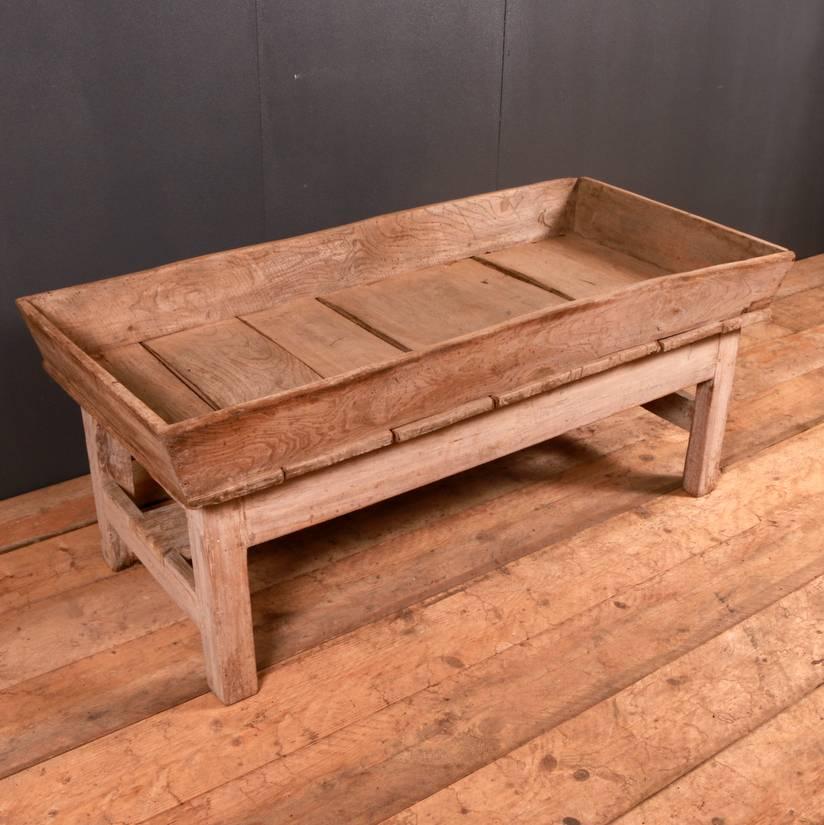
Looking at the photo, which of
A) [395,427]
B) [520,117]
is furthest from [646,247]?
[395,427]

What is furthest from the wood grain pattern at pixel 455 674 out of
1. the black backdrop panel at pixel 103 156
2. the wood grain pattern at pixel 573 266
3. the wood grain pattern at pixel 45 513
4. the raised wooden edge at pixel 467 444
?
the black backdrop panel at pixel 103 156

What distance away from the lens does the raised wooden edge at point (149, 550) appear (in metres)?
2.01

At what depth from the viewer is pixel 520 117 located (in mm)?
3189

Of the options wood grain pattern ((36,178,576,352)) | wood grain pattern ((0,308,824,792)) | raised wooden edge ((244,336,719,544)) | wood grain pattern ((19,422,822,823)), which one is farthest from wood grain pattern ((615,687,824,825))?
wood grain pattern ((36,178,576,352))

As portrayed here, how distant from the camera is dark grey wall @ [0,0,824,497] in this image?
7.89 feet

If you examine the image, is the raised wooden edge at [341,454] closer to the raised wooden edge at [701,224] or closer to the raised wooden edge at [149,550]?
the raised wooden edge at [149,550]

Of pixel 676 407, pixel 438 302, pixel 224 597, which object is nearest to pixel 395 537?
pixel 438 302

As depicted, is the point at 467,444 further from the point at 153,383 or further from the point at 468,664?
the point at 153,383

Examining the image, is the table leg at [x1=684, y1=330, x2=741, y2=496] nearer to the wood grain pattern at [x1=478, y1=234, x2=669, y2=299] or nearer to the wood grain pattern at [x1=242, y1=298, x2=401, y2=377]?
the wood grain pattern at [x1=478, y1=234, x2=669, y2=299]

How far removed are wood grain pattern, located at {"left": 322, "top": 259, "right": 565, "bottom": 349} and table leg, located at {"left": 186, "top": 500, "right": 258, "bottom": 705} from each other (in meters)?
0.63

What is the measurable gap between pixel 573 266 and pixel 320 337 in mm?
744

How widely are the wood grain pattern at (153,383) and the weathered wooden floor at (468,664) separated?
1.58 feet

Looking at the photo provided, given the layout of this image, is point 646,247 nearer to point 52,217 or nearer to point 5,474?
point 52,217

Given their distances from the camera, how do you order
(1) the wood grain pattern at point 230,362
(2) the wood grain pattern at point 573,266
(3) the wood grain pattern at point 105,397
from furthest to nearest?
(2) the wood grain pattern at point 573,266
(1) the wood grain pattern at point 230,362
(3) the wood grain pattern at point 105,397
